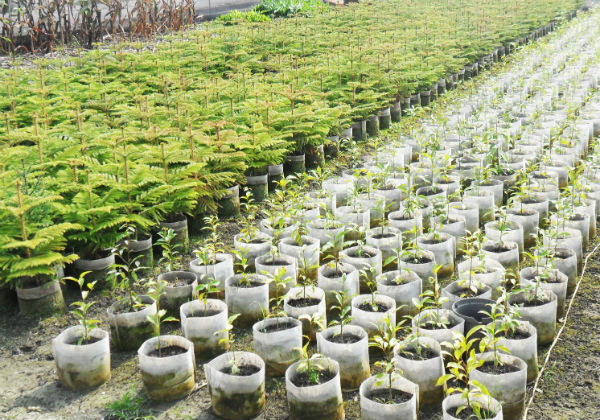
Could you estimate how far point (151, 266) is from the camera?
560cm

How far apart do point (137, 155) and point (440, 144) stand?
12.0ft

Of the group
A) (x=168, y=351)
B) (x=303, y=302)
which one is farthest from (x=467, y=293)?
(x=168, y=351)

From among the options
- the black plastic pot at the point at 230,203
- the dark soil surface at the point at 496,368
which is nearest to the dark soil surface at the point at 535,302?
the dark soil surface at the point at 496,368

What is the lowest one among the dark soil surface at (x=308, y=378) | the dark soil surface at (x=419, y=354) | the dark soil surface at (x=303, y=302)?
the dark soil surface at (x=308, y=378)

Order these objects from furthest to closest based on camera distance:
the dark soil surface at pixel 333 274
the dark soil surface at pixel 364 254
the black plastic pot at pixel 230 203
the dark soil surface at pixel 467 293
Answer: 1. the black plastic pot at pixel 230 203
2. the dark soil surface at pixel 364 254
3. the dark soil surface at pixel 333 274
4. the dark soil surface at pixel 467 293

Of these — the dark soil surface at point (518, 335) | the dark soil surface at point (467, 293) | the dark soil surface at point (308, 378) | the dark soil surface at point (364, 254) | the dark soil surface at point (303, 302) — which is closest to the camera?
the dark soil surface at point (308, 378)

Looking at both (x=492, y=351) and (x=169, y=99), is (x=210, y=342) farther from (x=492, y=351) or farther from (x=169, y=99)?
(x=169, y=99)

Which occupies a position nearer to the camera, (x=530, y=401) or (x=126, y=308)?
(x=530, y=401)

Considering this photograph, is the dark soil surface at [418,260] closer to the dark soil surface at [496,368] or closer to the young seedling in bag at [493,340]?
the young seedling in bag at [493,340]

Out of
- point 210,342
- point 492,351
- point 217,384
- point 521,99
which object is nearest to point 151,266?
point 210,342

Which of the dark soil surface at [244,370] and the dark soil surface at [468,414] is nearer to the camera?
the dark soil surface at [468,414]

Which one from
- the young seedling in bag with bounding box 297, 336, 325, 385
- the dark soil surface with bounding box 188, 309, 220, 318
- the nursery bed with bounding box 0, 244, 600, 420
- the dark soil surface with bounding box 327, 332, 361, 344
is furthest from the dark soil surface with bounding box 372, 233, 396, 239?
the young seedling in bag with bounding box 297, 336, 325, 385

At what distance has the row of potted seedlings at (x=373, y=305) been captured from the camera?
3.68 meters

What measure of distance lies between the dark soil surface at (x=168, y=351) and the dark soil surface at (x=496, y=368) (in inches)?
70.1
